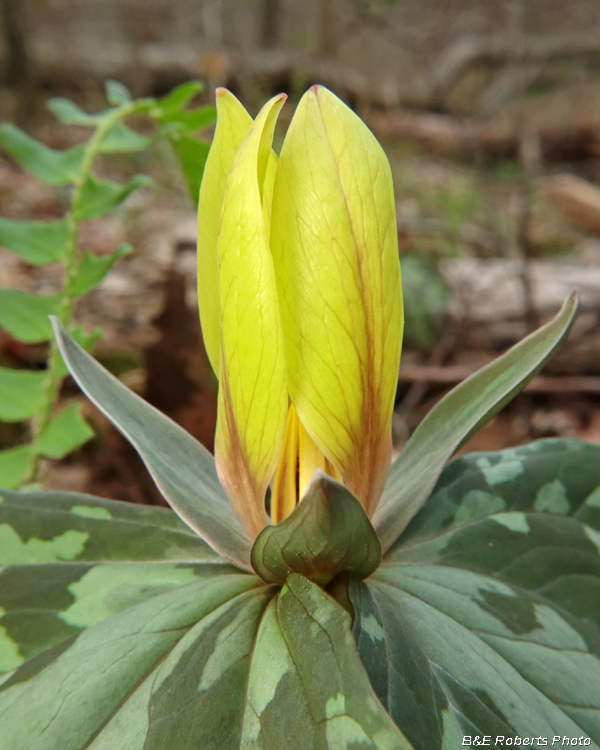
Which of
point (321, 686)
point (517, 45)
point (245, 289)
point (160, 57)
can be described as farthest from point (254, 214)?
point (160, 57)

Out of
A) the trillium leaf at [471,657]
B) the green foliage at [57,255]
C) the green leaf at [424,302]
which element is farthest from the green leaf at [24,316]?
the green leaf at [424,302]

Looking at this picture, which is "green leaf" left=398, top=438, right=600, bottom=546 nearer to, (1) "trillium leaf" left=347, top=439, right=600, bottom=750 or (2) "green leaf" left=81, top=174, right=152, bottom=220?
(1) "trillium leaf" left=347, top=439, right=600, bottom=750

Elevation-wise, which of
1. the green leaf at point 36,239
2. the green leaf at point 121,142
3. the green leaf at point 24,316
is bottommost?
the green leaf at point 24,316

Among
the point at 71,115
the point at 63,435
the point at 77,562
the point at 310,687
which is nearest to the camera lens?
the point at 310,687

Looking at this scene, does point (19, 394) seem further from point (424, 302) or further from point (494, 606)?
point (424, 302)

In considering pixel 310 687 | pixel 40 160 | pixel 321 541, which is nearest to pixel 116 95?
pixel 40 160

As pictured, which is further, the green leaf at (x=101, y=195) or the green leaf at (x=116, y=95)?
the green leaf at (x=116, y=95)

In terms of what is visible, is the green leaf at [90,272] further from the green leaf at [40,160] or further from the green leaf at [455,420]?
the green leaf at [455,420]

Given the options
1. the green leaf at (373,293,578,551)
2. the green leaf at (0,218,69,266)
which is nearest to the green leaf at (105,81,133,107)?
the green leaf at (0,218,69,266)
